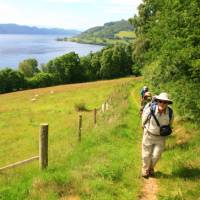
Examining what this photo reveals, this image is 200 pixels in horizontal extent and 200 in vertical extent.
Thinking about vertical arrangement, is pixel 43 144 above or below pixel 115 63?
above

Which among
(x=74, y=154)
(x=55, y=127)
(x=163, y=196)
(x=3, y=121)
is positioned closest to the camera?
(x=163, y=196)

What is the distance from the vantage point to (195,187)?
859cm

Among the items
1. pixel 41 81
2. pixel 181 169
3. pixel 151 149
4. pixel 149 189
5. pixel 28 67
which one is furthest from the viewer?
pixel 28 67

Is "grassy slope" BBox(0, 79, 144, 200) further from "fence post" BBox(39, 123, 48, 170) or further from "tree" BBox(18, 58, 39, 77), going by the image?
"tree" BBox(18, 58, 39, 77)

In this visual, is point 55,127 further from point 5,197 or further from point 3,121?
point 5,197

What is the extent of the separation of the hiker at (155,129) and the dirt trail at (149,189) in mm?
259

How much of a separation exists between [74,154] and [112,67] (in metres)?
75.8

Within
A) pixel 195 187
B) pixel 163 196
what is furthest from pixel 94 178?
pixel 195 187

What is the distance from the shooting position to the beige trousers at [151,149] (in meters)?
9.65

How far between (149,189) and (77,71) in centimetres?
8288

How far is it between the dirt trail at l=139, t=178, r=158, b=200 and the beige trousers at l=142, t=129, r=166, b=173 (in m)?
0.35

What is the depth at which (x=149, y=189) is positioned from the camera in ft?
29.6

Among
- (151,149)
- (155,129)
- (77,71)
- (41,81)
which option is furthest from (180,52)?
(77,71)

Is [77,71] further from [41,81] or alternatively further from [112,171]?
[112,171]
